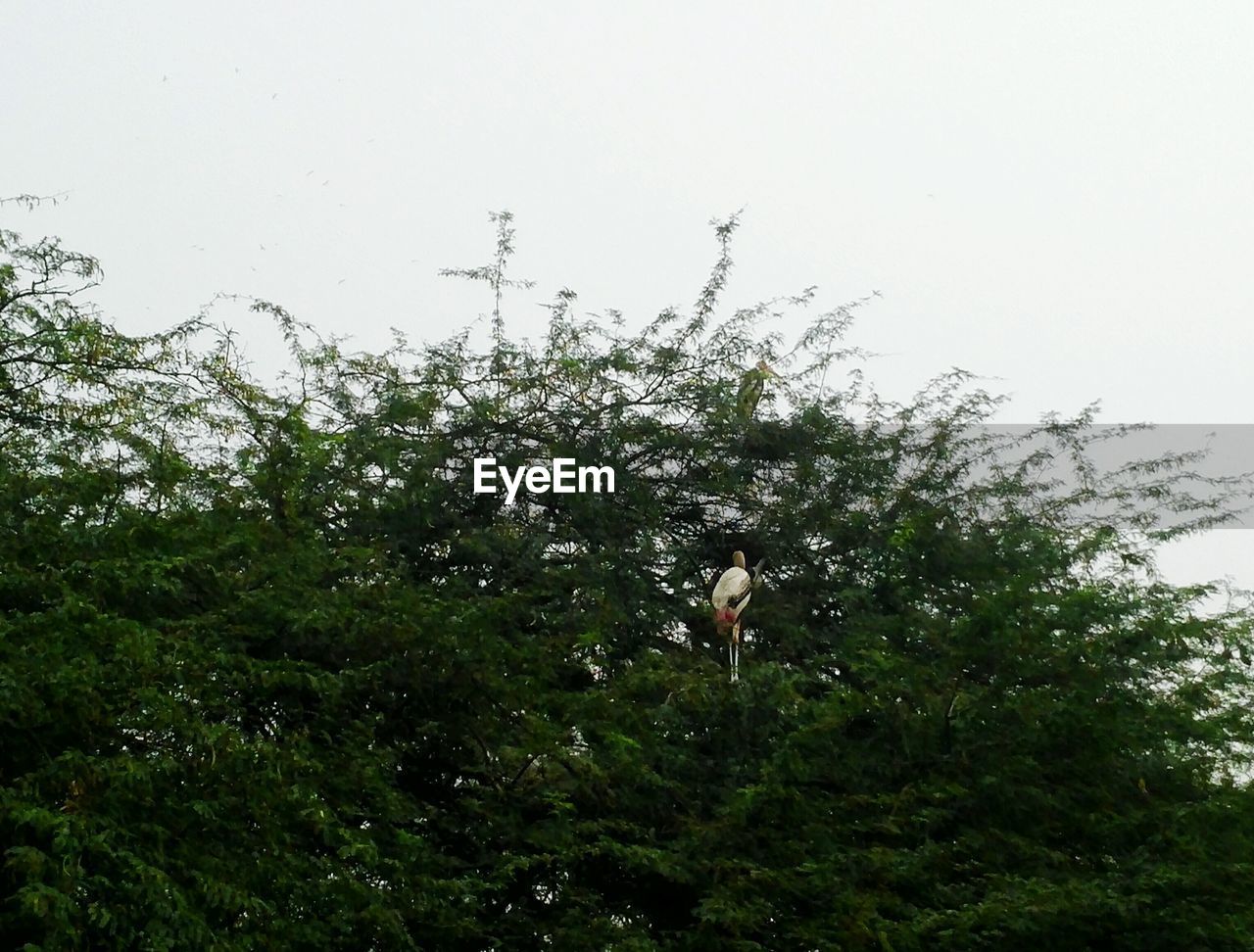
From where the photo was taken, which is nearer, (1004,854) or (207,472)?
(1004,854)

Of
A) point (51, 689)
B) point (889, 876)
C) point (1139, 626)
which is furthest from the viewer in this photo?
point (1139, 626)

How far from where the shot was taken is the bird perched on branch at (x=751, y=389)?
37.3ft

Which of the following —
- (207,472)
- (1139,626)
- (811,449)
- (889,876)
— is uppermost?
(811,449)

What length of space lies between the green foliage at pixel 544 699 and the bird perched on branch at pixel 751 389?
170 mm

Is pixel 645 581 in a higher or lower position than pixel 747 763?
higher

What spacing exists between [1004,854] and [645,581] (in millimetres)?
3301

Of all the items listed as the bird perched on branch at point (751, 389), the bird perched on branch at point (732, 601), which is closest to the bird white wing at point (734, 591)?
the bird perched on branch at point (732, 601)

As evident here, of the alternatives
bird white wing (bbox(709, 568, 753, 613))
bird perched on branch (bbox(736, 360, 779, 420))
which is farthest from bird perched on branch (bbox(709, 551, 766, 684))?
bird perched on branch (bbox(736, 360, 779, 420))

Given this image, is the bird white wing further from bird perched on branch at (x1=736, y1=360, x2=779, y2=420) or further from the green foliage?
bird perched on branch at (x1=736, y1=360, x2=779, y2=420)

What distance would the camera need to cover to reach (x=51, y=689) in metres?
5.65

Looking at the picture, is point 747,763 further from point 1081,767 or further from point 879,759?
point 1081,767

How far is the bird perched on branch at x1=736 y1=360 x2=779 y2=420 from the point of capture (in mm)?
11359

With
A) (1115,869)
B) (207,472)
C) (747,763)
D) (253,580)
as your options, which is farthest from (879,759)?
(207,472)

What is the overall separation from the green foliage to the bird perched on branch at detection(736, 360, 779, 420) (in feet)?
0.56
